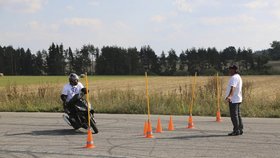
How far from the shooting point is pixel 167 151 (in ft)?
27.9

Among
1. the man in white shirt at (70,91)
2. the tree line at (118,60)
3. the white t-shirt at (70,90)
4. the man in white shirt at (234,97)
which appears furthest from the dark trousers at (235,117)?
the tree line at (118,60)

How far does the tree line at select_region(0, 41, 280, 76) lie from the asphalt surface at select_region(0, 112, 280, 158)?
116480 mm

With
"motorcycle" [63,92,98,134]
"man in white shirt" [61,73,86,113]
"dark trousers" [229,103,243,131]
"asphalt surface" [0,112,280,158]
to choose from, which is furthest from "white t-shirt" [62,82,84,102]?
"dark trousers" [229,103,243,131]

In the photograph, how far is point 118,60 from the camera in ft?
452

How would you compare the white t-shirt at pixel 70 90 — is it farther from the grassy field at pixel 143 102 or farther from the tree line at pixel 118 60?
the tree line at pixel 118 60

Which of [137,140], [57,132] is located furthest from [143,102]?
[137,140]

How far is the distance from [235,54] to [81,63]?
52.0m

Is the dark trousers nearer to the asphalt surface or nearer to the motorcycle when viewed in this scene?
the asphalt surface

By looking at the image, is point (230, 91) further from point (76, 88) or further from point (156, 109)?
point (156, 109)

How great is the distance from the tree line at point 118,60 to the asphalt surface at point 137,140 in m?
116

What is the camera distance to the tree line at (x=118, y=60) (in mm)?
134250

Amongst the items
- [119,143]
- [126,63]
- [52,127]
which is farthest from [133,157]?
[126,63]

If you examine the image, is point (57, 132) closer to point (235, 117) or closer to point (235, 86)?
point (235, 117)

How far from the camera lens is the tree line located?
440 feet
